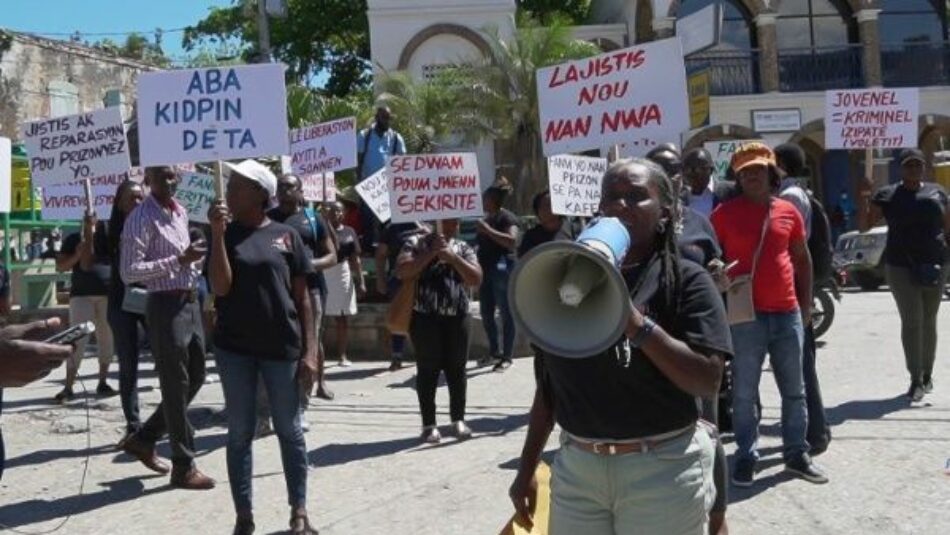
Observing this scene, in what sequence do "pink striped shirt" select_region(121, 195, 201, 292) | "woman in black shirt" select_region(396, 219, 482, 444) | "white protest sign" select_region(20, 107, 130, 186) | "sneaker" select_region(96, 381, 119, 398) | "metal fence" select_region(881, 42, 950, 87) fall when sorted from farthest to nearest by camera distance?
"metal fence" select_region(881, 42, 950, 87)
"sneaker" select_region(96, 381, 119, 398)
"white protest sign" select_region(20, 107, 130, 186)
"woman in black shirt" select_region(396, 219, 482, 444)
"pink striped shirt" select_region(121, 195, 201, 292)

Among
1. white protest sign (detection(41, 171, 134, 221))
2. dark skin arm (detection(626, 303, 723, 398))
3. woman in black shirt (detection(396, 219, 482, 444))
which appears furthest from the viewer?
white protest sign (detection(41, 171, 134, 221))

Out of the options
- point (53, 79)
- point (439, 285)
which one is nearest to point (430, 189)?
point (439, 285)

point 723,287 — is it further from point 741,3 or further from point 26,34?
point 26,34

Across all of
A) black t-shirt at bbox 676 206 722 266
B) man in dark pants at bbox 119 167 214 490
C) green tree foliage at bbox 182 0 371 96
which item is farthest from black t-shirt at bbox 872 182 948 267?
green tree foliage at bbox 182 0 371 96

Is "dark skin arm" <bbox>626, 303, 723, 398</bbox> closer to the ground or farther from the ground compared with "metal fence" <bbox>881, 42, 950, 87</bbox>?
closer to the ground

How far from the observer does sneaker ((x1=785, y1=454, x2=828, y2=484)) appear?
21.8 ft

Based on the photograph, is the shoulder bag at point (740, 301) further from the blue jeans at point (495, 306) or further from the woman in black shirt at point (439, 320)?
the blue jeans at point (495, 306)

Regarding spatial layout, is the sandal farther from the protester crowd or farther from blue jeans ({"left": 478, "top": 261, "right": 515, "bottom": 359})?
blue jeans ({"left": 478, "top": 261, "right": 515, "bottom": 359})

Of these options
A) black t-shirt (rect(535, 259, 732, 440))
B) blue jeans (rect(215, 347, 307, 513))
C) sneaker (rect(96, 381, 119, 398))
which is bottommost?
sneaker (rect(96, 381, 119, 398))

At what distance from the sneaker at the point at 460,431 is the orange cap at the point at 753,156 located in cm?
272

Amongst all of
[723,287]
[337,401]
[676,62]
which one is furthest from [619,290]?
[337,401]

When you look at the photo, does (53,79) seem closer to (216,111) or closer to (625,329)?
(216,111)

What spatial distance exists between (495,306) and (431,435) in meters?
3.98

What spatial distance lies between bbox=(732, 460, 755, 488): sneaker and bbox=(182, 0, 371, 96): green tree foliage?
30958mm
